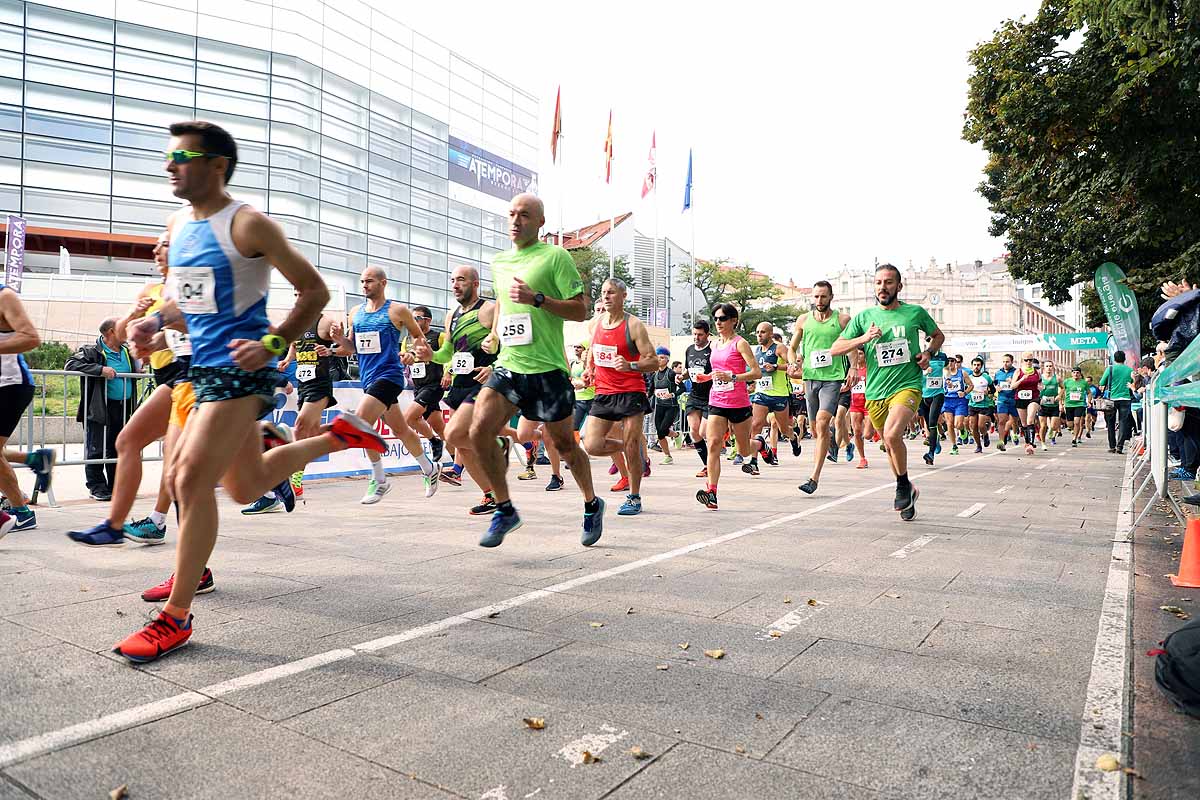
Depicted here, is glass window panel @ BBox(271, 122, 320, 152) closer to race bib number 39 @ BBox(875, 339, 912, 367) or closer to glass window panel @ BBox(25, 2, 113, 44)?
glass window panel @ BBox(25, 2, 113, 44)

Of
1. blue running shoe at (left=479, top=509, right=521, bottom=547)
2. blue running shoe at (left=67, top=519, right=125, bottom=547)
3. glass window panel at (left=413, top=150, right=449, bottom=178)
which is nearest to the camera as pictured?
blue running shoe at (left=67, top=519, right=125, bottom=547)

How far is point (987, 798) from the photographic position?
6.93 ft

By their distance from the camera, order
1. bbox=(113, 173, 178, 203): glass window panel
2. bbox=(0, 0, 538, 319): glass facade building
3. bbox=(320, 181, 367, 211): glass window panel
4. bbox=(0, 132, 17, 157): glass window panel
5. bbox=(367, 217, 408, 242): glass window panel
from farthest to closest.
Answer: bbox=(367, 217, 408, 242): glass window panel, bbox=(320, 181, 367, 211): glass window panel, bbox=(113, 173, 178, 203): glass window panel, bbox=(0, 0, 538, 319): glass facade building, bbox=(0, 132, 17, 157): glass window panel

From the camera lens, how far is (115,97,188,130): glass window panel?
40656 millimetres

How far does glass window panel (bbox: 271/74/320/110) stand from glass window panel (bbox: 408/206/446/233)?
26.4ft

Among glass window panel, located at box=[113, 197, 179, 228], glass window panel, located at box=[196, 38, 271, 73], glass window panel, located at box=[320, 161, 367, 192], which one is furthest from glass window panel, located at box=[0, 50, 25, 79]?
glass window panel, located at box=[320, 161, 367, 192]

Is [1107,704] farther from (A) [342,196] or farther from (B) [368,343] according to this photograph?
(A) [342,196]

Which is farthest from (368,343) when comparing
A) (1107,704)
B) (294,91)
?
(294,91)

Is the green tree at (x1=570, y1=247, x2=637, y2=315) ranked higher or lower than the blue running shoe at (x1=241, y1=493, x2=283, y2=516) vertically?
higher

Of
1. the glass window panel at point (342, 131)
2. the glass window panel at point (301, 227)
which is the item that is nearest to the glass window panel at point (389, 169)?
the glass window panel at point (342, 131)

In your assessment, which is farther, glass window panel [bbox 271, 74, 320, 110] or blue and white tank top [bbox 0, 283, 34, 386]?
glass window panel [bbox 271, 74, 320, 110]

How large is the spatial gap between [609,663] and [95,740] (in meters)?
1.63

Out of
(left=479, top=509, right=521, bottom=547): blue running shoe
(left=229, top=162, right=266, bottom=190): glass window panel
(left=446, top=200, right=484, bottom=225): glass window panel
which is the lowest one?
(left=479, top=509, right=521, bottom=547): blue running shoe

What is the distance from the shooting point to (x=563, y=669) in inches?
120
